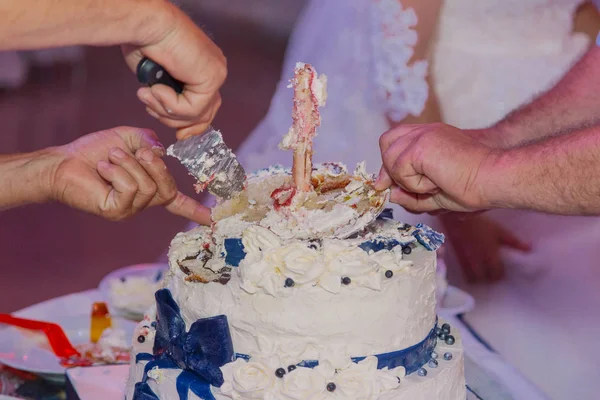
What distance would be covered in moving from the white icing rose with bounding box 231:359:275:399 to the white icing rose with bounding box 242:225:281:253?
230 millimetres

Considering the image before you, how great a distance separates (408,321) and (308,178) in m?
0.39

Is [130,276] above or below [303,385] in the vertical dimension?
below

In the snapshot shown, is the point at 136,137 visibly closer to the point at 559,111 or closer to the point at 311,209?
the point at 311,209

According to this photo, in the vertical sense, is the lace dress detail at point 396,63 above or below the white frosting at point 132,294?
above

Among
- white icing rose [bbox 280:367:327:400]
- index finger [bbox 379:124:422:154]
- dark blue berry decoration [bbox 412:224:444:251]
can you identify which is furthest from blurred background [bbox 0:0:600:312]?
white icing rose [bbox 280:367:327:400]

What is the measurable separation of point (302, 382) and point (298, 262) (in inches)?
9.2

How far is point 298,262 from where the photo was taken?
1591 millimetres

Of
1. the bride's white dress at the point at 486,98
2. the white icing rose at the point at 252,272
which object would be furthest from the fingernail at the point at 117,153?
the bride's white dress at the point at 486,98

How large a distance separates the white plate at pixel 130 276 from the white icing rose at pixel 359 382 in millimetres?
1095

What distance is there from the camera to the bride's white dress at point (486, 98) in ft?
10.5

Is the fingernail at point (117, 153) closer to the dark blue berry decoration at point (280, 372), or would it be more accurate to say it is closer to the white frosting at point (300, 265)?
the white frosting at point (300, 265)

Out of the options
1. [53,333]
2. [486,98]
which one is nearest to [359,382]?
→ [53,333]

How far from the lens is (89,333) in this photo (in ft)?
8.32

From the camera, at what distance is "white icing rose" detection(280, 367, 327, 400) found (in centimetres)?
159
